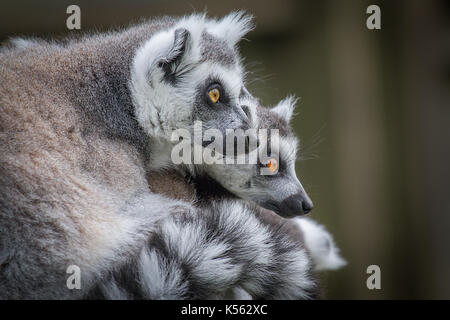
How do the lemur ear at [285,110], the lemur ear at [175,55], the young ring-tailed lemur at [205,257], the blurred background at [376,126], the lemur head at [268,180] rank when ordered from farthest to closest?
the blurred background at [376,126] → the lemur ear at [285,110] → the lemur head at [268,180] → the lemur ear at [175,55] → the young ring-tailed lemur at [205,257]

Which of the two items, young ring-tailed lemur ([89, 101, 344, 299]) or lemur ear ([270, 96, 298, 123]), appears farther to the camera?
lemur ear ([270, 96, 298, 123])

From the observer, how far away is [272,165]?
1662 mm

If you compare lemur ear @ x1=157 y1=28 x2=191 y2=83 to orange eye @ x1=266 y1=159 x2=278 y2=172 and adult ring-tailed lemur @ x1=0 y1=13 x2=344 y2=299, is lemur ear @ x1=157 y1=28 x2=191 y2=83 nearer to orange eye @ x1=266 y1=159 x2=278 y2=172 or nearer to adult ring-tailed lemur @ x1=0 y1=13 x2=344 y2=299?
adult ring-tailed lemur @ x1=0 y1=13 x2=344 y2=299

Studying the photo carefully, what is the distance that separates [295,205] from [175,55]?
0.58 metres

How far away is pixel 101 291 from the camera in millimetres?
1206

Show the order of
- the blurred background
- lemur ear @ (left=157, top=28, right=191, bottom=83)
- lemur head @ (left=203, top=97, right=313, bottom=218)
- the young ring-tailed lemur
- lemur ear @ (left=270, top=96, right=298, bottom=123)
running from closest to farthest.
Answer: the young ring-tailed lemur, lemur ear @ (left=157, top=28, right=191, bottom=83), lemur head @ (left=203, top=97, right=313, bottom=218), lemur ear @ (left=270, top=96, right=298, bottom=123), the blurred background

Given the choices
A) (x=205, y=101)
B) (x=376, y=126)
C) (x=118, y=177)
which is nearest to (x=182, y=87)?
(x=205, y=101)

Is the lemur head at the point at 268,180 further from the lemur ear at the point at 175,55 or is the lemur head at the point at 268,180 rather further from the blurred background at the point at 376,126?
the blurred background at the point at 376,126

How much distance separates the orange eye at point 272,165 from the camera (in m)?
1.65

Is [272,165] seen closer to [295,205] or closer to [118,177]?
[295,205]

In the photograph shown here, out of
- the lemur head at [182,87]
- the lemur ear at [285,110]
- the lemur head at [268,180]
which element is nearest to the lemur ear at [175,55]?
the lemur head at [182,87]

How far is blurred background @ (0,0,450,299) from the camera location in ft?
9.39

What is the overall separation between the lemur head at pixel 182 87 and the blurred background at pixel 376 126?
1.24m

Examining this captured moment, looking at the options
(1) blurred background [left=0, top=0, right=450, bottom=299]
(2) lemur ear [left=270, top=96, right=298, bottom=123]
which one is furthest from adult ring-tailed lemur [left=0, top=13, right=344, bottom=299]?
(1) blurred background [left=0, top=0, right=450, bottom=299]
